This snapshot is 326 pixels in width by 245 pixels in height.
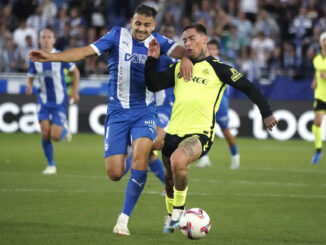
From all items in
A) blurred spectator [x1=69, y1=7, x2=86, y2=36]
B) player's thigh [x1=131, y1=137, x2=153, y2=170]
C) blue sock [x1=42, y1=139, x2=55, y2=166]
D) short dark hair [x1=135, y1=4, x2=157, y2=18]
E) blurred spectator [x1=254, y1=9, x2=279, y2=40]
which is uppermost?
short dark hair [x1=135, y1=4, x2=157, y2=18]

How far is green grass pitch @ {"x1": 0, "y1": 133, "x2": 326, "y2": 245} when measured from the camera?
7.71 metres

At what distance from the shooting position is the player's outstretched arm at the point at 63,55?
7445 mm

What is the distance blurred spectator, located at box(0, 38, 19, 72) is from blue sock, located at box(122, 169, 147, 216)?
50.6ft

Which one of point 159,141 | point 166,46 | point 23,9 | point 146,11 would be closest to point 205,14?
point 23,9

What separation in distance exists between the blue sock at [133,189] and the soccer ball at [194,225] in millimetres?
668

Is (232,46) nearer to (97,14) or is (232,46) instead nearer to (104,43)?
(97,14)

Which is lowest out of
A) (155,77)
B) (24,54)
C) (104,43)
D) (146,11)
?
(24,54)

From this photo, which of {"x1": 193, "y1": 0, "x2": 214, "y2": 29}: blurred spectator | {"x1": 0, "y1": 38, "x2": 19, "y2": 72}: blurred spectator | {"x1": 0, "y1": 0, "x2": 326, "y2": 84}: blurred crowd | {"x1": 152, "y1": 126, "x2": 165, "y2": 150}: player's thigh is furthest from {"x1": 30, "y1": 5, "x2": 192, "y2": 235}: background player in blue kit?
{"x1": 193, "y1": 0, "x2": 214, "y2": 29}: blurred spectator

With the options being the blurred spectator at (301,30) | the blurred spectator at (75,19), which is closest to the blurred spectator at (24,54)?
the blurred spectator at (75,19)

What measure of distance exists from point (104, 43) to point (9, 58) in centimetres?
1528

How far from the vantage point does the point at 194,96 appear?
25.9 feet

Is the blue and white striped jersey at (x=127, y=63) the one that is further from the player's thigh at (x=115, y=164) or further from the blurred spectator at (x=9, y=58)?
the blurred spectator at (x=9, y=58)

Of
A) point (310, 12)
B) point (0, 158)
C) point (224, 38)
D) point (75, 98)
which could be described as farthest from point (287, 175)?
point (310, 12)

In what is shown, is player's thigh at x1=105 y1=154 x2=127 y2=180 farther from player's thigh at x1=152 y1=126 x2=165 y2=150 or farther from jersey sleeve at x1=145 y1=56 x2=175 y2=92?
player's thigh at x1=152 y1=126 x2=165 y2=150
